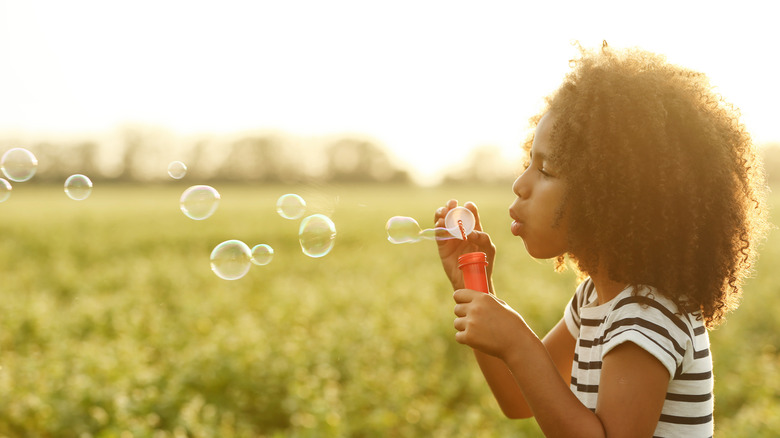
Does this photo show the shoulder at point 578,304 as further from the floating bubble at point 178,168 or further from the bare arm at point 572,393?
the floating bubble at point 178,168

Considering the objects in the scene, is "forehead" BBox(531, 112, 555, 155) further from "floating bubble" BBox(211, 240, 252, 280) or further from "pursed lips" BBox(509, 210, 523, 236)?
"floating bubble" BBox(211, 240, 252, 280)

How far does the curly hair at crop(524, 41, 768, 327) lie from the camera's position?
153 centimetres

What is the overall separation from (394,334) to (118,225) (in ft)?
47.4

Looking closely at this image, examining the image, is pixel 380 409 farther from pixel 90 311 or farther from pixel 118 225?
pixel 118 225

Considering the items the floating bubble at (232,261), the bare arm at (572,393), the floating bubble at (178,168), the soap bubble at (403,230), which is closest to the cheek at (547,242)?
the bare arm at (572,393)

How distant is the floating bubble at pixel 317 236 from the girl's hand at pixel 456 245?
2.47ft

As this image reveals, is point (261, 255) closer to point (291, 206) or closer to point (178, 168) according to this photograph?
point (291, 206)

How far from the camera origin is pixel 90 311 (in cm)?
777

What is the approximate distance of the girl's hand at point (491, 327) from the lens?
1.49 metres

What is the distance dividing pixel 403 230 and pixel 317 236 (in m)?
0.45

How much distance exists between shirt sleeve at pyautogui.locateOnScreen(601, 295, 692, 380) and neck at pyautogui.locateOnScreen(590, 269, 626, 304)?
0.33 ft

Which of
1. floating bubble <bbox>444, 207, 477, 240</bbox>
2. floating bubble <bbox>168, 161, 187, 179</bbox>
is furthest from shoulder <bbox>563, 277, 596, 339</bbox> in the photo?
floating bubble <bbox>168, 161, 187, 179</bbox>

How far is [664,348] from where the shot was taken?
4.64 feet

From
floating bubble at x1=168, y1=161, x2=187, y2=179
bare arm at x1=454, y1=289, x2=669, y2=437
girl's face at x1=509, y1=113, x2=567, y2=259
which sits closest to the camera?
bare arm at x1=454, y1=289, x2=669, y2=437
